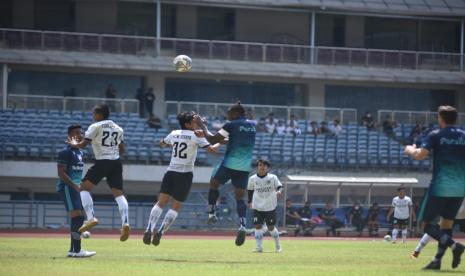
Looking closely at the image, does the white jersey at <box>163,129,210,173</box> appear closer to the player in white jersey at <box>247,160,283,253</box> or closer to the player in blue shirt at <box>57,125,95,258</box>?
the player in blue shirt at <box>57,125,95,258</box>

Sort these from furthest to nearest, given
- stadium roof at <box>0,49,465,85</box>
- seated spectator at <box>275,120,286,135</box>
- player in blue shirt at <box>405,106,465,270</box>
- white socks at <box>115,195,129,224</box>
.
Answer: stadium roof at <box>0,49,465,85</box> < seated spectator at <box>275,120,286,135</box> < white socks at <box>115,195,129,224</box> < player in blue shirt at <box>405,106,465,270</box>

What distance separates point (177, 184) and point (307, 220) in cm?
2162

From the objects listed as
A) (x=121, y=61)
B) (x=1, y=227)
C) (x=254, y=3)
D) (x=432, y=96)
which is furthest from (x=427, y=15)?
(x=1, y=227)

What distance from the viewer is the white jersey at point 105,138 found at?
1789cm

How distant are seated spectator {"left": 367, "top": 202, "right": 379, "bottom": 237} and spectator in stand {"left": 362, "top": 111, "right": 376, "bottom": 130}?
9.81m

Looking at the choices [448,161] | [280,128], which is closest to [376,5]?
[280,128]

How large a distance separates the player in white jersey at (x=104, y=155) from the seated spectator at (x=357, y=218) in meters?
23.8

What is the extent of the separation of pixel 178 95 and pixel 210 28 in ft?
13.1

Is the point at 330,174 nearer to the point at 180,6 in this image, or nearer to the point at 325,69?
the point at 325,69

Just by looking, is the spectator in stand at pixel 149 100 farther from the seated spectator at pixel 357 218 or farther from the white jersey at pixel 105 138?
the white jersey at pixel 105 138

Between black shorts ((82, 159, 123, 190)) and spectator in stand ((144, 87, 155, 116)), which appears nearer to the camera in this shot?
black shorts ((82, 159, 123, 190))

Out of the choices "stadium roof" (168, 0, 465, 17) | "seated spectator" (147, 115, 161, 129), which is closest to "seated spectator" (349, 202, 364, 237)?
"seated spectator" (147, 115, 161, 129)

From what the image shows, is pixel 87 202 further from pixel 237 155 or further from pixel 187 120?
pixel 237 155

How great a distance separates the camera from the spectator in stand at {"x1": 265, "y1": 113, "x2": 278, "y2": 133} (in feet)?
154
